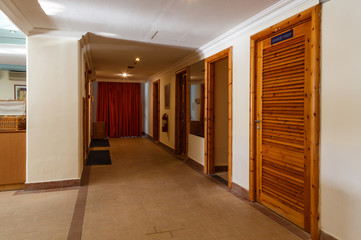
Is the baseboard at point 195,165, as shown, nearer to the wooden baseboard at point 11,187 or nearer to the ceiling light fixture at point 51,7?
the wooden baseboard at point 11,187

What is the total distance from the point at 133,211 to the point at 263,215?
1567 millimetres

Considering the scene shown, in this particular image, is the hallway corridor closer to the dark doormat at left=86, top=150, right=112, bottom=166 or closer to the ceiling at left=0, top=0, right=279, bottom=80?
the dark doormat at left=86, top=150, right=112, bottom=166

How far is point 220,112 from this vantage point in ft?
16.3

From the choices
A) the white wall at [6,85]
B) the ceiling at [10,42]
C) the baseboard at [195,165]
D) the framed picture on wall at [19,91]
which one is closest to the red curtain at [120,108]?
the framed picture on wall at [19,91]

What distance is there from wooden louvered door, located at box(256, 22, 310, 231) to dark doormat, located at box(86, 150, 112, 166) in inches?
148

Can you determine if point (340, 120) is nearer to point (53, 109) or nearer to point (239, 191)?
point (239, 191)

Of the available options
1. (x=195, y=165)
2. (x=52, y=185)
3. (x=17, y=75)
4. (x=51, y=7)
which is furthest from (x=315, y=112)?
(x=17, y=75)

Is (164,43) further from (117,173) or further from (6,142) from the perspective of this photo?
(6,142)

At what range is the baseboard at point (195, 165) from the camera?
5.05 metres

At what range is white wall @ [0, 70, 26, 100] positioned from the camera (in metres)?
6.62

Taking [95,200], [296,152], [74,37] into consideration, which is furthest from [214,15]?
[95,200]

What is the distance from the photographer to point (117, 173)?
4816mm

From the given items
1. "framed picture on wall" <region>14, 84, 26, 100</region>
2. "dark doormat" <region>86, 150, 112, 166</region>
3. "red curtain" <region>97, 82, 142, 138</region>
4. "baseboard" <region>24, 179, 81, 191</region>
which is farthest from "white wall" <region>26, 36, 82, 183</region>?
"red curtain" <region>97, 82, 142, 138</region>

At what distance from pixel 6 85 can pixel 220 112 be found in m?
5.78
